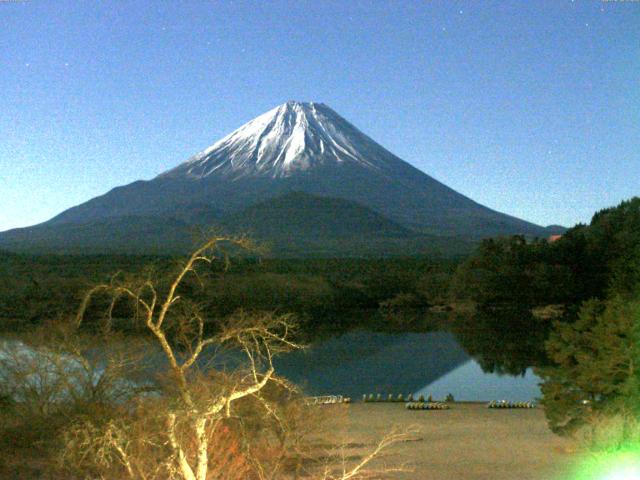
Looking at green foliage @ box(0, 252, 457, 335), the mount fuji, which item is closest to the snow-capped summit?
the mount fuji

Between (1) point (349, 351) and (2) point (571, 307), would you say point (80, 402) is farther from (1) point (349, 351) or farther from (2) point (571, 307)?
(2) point (571, 307)

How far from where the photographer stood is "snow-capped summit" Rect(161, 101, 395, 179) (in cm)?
11375

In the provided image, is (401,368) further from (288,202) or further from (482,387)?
(288,202)

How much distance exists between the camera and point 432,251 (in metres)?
77.8

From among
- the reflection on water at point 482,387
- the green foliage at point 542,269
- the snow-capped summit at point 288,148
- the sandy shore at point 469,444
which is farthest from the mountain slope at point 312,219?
the sandy shore at point 469,444

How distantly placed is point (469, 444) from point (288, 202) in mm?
83937

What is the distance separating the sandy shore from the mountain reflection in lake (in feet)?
14.0

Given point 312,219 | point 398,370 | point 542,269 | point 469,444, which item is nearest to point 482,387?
point 398,370

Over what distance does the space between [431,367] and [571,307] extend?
59.4 ft

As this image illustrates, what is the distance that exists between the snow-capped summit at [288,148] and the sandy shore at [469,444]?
319ft

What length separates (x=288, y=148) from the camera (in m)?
117

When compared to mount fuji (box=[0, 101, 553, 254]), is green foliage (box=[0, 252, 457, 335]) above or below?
below

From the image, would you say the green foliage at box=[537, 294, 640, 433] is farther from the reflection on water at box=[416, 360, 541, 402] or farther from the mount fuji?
the mount fuji

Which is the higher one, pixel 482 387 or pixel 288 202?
pixel 288 202
